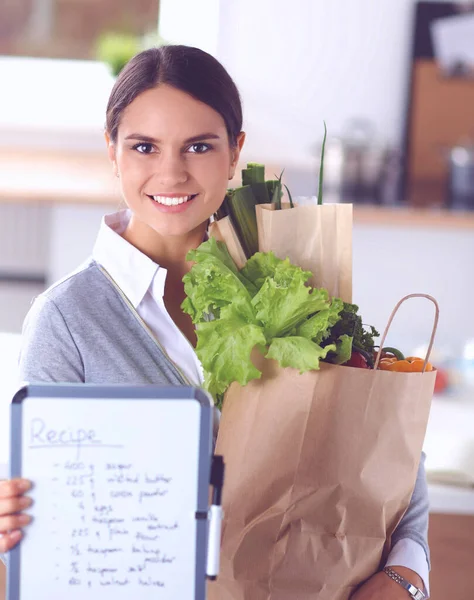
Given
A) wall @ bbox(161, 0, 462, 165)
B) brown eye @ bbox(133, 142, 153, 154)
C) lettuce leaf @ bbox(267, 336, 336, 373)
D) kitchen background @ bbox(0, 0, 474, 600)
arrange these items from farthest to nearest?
wall @ bbox(161, 0, 462, 165), kitchen background @ bbox(0, 0, 474, 600), brown eye @ bbox(133, 142, 153, 154), lettuce leaf @ bbox(267, 336, 336, 373)

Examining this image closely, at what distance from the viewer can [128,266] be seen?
1239mm

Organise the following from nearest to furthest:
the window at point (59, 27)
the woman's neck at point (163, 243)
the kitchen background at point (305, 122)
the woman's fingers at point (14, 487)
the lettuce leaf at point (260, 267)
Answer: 1. the woman's fingers at point (14, 487)
2. the lettuce leaf at point (260, 267)
3. the woman's neck at point (163, 243)
4. the kitchen background at point (305, 122)
5. the window at point (59, 27)

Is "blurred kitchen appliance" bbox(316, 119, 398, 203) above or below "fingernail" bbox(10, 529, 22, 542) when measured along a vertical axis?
above

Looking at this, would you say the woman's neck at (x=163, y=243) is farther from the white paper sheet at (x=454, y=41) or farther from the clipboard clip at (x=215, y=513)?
the white paper sheet at (x=454, y=41)

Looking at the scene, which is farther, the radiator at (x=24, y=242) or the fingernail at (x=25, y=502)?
the radiator at (x=24, y=242)

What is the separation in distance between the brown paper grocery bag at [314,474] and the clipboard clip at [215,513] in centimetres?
17

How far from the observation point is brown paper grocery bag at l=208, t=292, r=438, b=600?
1.03 metres

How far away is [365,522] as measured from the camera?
42.4 inches

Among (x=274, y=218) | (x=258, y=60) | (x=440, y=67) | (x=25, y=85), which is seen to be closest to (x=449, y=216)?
(x=440, y=67)

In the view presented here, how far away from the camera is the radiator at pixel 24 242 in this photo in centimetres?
388

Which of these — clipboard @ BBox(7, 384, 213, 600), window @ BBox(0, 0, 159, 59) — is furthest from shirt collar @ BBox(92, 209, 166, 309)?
window @ BBox(0, 0, 159, 59)

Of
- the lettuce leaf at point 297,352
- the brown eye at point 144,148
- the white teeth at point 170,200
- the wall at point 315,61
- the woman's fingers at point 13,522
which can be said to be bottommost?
the woman's fingers at point 13,522

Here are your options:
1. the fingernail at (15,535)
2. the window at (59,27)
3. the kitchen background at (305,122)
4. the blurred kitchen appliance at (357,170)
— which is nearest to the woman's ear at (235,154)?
the fingernail at (15,535)

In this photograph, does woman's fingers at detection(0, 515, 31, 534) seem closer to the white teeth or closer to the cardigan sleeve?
the cardigan sleeve
